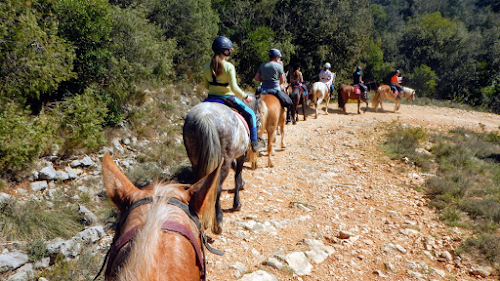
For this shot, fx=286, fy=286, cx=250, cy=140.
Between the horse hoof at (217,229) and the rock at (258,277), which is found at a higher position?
the horse hoof at (217,229)

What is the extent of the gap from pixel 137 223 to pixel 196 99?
10.5 m

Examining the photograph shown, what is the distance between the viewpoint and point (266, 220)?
505 cm

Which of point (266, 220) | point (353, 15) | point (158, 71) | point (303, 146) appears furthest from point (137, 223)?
point (353, 15)

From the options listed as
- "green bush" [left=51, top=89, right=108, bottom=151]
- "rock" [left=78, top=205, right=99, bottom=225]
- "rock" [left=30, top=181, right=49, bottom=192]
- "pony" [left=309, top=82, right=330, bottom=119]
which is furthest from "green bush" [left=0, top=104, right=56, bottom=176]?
"pony" [left=309, top=82, right=330, bottom=119]

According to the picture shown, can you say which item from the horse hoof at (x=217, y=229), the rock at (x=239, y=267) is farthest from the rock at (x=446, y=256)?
the horse hoof at (x=217, y=229)

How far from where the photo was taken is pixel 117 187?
6.04 ft

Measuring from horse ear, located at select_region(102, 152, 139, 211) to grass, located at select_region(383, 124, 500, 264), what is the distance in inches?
188

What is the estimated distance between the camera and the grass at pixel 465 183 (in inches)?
177

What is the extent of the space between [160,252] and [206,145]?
2.65 meters

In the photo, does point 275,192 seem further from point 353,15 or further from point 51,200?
point 353,15

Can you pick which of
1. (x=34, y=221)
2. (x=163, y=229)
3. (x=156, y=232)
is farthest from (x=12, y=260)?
(x=156, y=232)

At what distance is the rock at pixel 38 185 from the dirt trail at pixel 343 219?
3243 millimetres

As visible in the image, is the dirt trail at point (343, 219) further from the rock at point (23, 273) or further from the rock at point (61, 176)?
the rock at point (61, 176)

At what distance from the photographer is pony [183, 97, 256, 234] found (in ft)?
13.2
